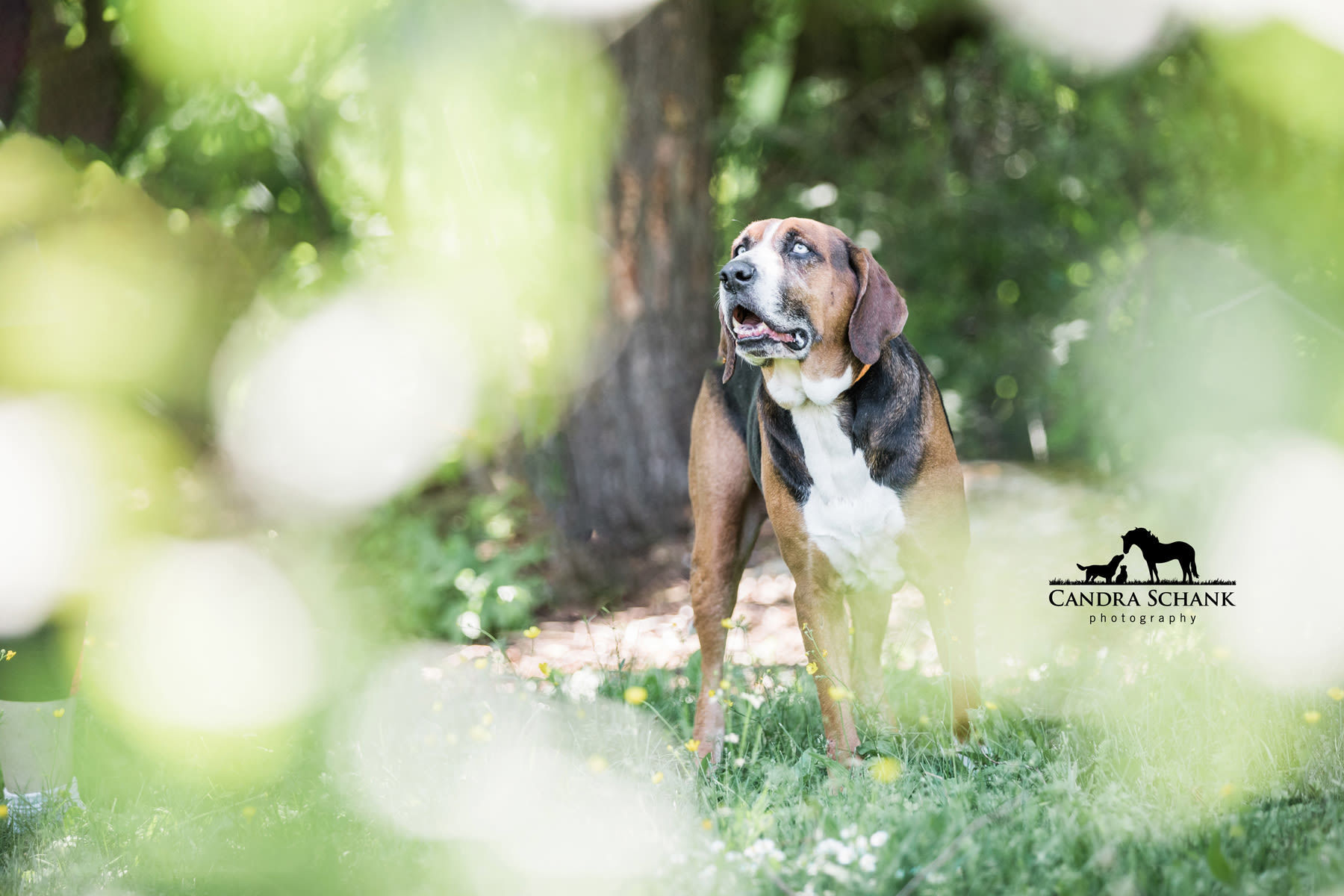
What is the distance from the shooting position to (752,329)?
3.24 metres

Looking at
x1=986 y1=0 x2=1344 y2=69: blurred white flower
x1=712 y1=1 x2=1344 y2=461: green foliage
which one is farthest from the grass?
x1=986 y1=0 x2=1344 y2=69: blurred white flower

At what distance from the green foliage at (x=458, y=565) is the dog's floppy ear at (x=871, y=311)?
8.84 feet

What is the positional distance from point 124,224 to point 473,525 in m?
3.07

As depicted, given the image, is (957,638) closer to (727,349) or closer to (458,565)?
(727,349)

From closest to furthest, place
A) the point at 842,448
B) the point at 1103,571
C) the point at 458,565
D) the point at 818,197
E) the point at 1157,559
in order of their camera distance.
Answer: the point at 842,448
the point at 1157,559
the point at 1103,571
the point at 458,565
the point at 818,197

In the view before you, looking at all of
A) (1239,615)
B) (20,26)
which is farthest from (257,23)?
(1239,615)

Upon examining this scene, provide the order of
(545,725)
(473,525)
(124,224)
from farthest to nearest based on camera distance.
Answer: (124,224) < (473,525) < (545,725)

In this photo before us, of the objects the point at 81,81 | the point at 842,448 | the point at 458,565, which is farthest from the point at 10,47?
the point at 842,448

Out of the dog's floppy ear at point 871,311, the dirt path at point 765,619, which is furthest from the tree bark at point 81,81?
the dog's floppy ear at point 871,311

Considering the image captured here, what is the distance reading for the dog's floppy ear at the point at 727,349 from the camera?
3535 millimetres

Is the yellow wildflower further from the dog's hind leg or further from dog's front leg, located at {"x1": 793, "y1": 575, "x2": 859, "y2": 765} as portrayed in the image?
the dog's hind leg

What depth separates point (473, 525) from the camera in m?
6.20

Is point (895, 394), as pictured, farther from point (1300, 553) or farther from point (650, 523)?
point (650, 523)

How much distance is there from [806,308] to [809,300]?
0.09 ft
